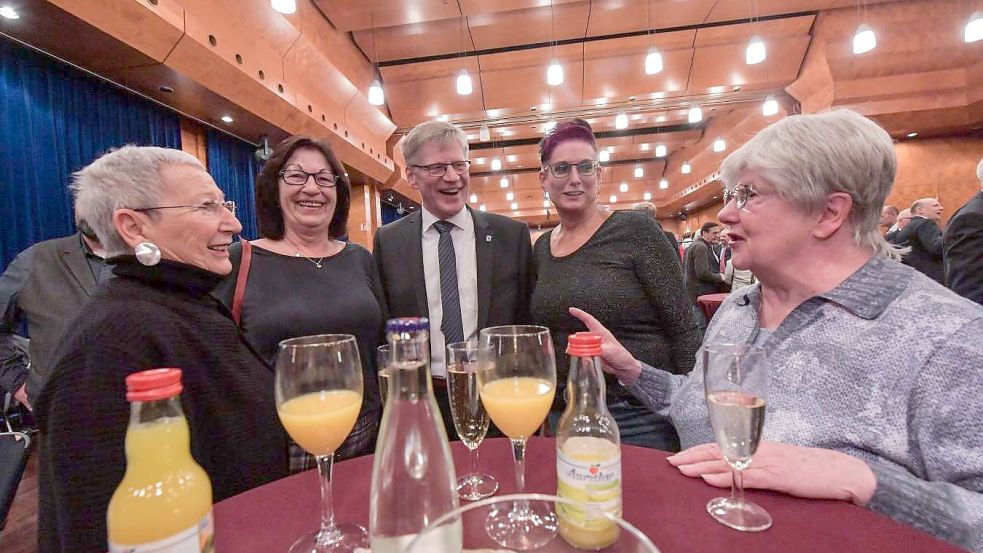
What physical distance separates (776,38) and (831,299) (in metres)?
8.77

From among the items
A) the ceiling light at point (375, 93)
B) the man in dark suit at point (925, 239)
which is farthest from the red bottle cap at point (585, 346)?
the ceiling light at point (375, 93)

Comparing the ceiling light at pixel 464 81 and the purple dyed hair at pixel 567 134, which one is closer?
the purple dyed hair at pixel 567 134

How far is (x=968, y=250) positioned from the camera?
Answer: 2752 mm

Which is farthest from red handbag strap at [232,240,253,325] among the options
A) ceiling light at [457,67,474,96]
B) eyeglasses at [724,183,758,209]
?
ceiling light at [457,67,474,96]

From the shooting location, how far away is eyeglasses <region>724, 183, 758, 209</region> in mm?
1183

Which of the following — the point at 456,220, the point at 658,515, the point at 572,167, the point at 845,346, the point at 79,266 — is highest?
the point at 572,167

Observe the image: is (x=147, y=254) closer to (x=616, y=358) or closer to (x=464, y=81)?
(x=616, y=358)

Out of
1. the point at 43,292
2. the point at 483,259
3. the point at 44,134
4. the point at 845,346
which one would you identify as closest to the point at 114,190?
the point at 483,259

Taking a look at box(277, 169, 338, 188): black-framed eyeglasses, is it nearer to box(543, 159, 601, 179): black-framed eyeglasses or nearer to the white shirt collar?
the white shirt collar

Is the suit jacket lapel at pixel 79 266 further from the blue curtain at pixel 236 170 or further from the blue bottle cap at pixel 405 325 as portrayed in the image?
the blue curtain at pixel 236 170

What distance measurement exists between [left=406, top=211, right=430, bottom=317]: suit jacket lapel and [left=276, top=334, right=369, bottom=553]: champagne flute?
122cm

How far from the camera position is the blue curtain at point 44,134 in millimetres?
3955

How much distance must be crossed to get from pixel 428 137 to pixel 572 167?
26.7 inches

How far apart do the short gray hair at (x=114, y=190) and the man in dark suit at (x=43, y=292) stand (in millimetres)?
1706
